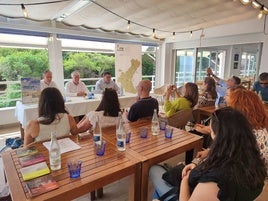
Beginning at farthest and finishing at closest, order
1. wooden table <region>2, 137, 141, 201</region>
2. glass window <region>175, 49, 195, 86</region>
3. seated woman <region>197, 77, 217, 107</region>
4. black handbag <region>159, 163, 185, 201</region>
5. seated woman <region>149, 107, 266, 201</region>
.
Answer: glass window <region>175, 49, 195, 86</region> → seated woman <region>197, 77, 217, 107</region> → black handbag <region>159, 163, 185, 201</region> → wooden table <region>2, 137, 141, 201</region> → seated woman <region>149, 107, 266, 201</region>

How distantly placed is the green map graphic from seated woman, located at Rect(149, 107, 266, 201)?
16.5 feet

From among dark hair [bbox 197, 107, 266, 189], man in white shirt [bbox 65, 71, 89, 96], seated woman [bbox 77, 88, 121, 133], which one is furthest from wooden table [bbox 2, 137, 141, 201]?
man in white shirt [bbox 65, 71, 89, 96]

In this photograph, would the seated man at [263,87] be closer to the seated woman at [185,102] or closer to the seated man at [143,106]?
the seated woman at [185,102]

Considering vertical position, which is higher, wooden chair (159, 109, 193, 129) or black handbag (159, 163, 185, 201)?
wooden chair (159, 109, 193, 129)

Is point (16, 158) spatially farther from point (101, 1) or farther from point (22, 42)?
point (22, 42)

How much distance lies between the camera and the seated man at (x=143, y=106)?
224cm

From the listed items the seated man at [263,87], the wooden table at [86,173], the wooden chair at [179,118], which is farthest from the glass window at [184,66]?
the wooden table at [86,173]

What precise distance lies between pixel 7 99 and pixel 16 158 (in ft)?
13.1

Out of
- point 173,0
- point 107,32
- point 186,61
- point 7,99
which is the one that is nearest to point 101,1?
point 173,0

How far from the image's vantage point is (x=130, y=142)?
1.62 m

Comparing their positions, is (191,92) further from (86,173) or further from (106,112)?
(86,173)

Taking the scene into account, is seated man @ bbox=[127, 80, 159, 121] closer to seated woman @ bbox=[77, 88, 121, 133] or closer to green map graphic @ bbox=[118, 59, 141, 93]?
seated woman @ bbox=[77, 88, 121, 133]

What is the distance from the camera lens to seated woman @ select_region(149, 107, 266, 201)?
33.5 inches

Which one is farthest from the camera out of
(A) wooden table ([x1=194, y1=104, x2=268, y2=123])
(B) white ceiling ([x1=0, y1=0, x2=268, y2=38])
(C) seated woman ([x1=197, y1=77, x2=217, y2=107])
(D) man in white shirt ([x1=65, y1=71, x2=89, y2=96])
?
(D) man in white shirt ([x1=65, y1=71, x2=89, y2=96])
